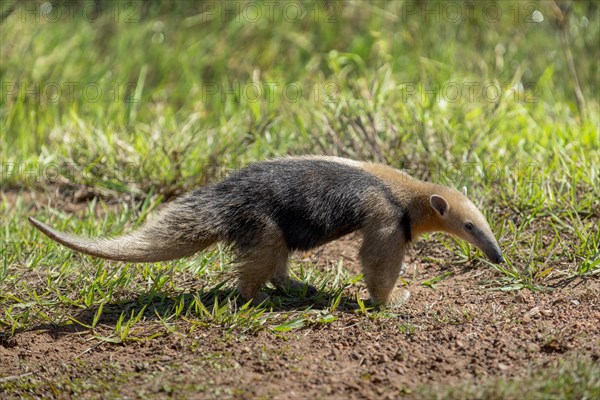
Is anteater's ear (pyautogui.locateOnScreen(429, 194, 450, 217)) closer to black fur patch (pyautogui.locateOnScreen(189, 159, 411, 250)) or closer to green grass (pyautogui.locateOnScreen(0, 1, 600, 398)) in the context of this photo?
black fur patch (pyautogui.locateOnScreen(189, 159, 411, 250))

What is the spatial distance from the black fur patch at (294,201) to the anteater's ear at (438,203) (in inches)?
7.7

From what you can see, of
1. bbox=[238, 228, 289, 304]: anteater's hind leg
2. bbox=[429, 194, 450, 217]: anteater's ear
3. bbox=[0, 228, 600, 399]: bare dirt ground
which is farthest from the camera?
bbox=[429, 194, 450, 217]: anteater's ear

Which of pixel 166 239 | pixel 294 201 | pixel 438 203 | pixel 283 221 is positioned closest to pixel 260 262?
pixel 283 221

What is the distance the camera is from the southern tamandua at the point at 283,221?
212 inches

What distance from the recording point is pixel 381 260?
17.9 ft

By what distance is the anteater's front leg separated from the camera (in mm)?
5441

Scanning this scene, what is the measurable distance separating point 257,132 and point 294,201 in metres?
2.41

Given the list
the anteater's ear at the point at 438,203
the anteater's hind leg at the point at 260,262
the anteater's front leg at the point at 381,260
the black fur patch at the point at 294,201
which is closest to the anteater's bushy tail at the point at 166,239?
the black fur patch at the point at 294,201

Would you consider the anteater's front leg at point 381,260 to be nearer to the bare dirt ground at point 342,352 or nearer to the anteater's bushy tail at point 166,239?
the bare dirt ground at point 342,352

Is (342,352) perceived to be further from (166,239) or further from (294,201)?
(166,239)

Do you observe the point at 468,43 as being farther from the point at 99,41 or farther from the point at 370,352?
the point at 370,352

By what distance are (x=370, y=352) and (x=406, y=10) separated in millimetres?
6141

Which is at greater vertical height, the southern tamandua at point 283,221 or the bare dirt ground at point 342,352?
the southern tamandua at point 283,221

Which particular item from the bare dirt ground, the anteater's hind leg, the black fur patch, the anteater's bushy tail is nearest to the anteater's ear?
the black fur patch
